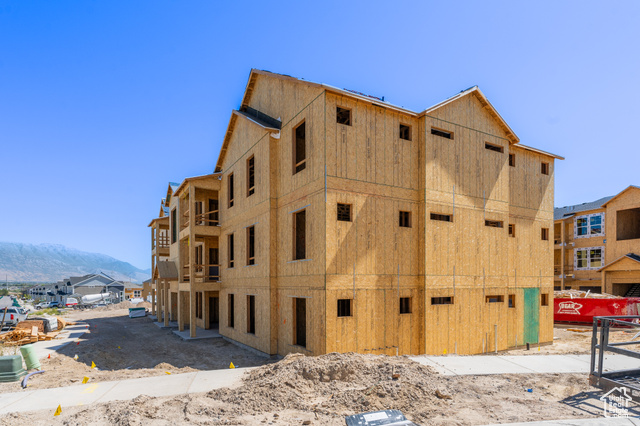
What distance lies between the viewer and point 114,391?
1059 cm

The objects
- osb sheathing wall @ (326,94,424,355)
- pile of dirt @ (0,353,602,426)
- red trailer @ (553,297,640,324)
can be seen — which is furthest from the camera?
red trailer @ (553,297,640,324)

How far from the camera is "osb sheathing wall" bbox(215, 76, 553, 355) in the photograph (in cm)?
1436

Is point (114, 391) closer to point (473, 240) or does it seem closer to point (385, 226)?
point (385, 226)

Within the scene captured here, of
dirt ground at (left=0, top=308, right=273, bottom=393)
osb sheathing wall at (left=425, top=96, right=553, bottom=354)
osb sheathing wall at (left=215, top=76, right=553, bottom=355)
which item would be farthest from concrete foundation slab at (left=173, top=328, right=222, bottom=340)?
osb sheathing wall at (left=425, top=96, right=553, bottom=354)

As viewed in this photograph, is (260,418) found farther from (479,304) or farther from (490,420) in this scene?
(479,304)

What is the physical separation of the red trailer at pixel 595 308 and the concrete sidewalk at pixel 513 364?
1713 centimetres

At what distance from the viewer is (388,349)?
14695 millimetres

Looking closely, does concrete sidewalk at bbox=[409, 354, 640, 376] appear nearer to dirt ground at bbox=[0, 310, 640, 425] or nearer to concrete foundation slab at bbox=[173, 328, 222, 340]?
dirt ground at bbox=[0, 310, 640, 425]

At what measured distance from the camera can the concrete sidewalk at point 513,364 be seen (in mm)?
10977

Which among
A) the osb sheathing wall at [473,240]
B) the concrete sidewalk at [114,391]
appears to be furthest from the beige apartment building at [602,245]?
the concrete sidewalk at [114,391]

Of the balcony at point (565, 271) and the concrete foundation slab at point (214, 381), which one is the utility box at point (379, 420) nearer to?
the concrete foundation slab at point (214, 381)

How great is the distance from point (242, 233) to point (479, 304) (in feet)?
40.3

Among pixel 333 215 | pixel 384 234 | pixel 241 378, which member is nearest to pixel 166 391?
pixel 241 378

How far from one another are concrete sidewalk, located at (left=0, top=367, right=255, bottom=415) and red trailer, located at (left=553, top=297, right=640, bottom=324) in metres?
26.9
